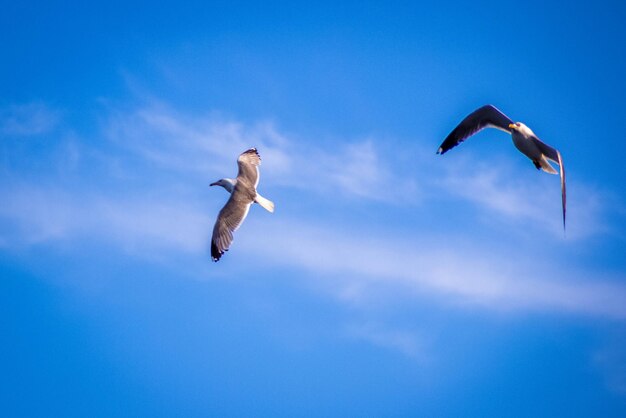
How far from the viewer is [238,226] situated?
43.8 ft

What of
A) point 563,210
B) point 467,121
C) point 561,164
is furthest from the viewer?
point 467,121

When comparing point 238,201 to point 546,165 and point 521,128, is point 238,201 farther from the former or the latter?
point 546,165

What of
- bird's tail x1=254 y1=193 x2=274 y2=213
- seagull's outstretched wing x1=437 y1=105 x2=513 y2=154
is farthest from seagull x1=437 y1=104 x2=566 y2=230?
bird's tail x1=254 y1=193 x2=274 y2=213

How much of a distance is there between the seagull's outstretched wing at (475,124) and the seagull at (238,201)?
329 cm

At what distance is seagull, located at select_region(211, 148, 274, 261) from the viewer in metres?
13.2

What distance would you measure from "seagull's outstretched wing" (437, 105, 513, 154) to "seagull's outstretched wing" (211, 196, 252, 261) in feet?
12.0

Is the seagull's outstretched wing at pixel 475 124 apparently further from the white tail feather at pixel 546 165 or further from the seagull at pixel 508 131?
the white tail feather at pixel 546 165

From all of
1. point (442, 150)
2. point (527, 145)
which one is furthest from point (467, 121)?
point (527, 145)

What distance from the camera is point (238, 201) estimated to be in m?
13.3

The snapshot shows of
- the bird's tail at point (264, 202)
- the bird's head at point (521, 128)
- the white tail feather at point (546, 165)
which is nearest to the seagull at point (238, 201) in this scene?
the bird's tail at point (264, 202)

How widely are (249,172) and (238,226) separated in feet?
3.30

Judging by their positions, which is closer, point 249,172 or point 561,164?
point 561,164

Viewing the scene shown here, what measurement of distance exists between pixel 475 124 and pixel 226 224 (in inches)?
188

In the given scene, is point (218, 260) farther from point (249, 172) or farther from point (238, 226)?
point (249, 172)
